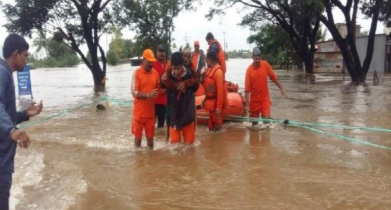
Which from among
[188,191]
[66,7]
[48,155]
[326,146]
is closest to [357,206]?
[188,191]

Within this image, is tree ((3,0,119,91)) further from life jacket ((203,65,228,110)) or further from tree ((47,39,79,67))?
tree ((47,39,79,67))

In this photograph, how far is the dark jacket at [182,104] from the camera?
6.34 metres

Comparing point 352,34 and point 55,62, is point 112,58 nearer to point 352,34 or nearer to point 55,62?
point 55,62

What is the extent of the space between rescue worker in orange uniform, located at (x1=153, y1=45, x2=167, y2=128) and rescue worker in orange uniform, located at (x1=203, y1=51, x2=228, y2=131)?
0.78 meters

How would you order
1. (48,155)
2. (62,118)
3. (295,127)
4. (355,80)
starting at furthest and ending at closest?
(355,80) < (62,118) < (295,127) < (48,155)

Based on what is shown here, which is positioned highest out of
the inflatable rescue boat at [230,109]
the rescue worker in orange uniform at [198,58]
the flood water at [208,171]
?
the rescue worker in orange uniform at [198,58]

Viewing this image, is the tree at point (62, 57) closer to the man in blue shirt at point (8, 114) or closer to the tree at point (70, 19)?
the tree at point (70, 19)

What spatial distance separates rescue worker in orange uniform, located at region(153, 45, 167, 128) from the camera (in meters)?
8.02

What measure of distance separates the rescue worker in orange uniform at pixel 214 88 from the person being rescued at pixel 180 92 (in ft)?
3.28

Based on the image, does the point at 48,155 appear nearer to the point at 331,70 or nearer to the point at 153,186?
the point at 153,186

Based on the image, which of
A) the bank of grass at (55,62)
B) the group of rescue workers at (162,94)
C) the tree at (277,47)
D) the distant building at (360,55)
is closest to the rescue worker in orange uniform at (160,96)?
the group of rescue workers at (162,94)

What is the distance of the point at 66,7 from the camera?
22547mm

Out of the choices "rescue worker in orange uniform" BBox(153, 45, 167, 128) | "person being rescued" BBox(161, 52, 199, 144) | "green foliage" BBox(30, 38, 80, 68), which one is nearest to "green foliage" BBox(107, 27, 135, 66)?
"green foliage" BBox(30, 38, 80, 68)

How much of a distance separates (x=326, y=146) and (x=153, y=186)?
10.4 ft
